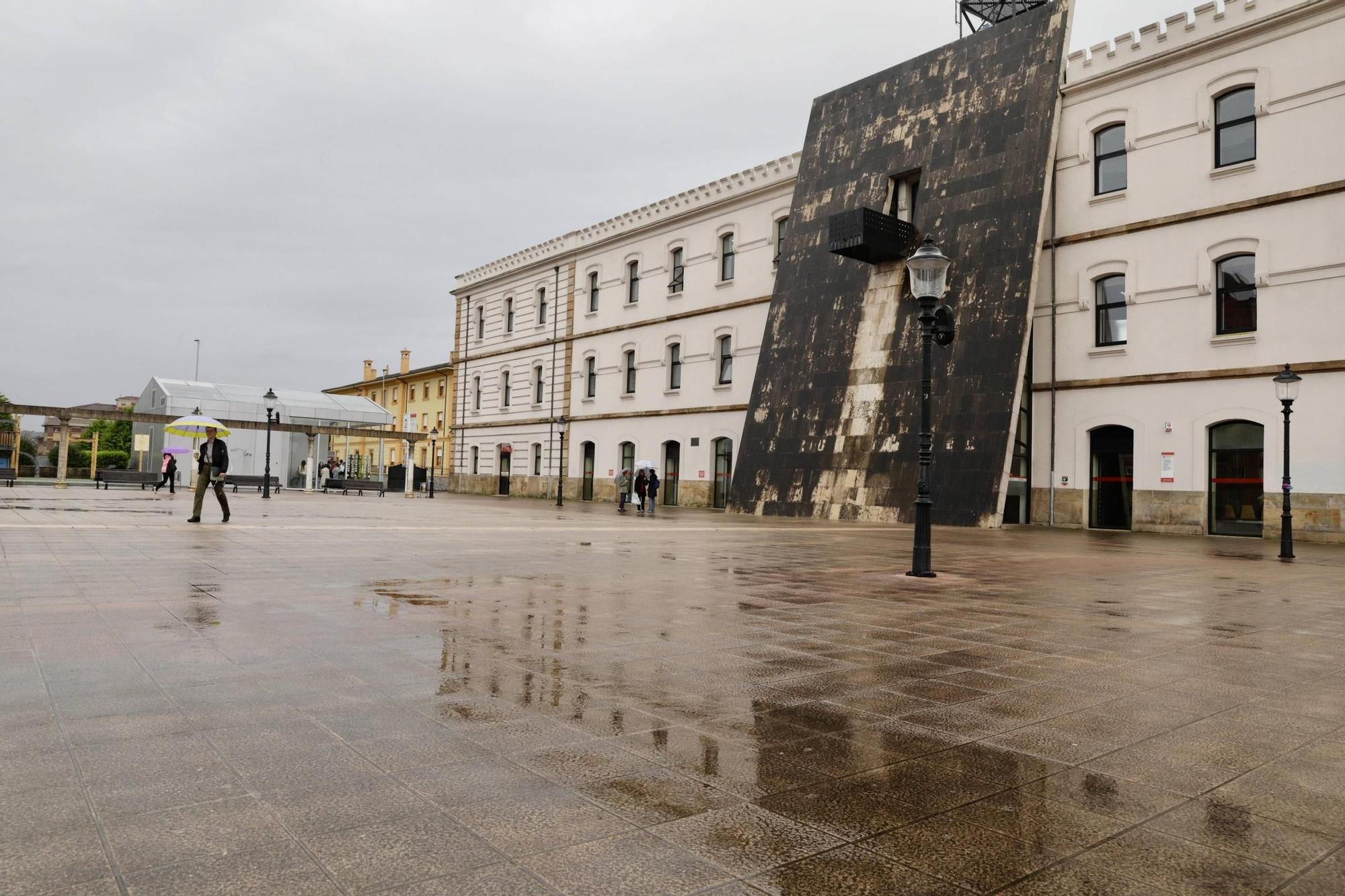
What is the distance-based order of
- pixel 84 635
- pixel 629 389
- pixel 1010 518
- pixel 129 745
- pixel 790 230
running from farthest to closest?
1. pixel 629 389
2. pixel 790 230
3. pixel 1010 518
4. pixel 84 635
5. pixel 129 745

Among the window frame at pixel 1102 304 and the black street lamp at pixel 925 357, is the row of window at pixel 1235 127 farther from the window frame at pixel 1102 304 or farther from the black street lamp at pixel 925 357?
the black street lamp at pixel 925 357

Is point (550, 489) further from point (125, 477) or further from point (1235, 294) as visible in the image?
point (1235, 294)

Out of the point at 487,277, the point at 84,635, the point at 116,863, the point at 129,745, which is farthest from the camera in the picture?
the point at 487,277

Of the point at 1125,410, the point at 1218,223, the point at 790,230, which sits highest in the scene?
the point at 790,230

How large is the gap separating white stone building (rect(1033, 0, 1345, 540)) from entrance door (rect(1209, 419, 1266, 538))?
0.04 m

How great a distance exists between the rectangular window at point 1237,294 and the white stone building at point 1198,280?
0.04m

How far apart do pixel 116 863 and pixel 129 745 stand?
1236mm

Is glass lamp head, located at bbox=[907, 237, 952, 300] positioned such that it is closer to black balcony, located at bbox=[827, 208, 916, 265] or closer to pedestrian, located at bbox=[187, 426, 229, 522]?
pedestrian, located at bbox=[187, 426, 229, 522]

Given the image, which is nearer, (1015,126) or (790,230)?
(1015,126)

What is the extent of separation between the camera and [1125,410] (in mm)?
23641

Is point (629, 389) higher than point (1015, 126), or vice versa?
point (1015, 126)

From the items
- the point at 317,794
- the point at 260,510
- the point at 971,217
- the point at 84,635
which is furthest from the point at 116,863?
the point at 971,217

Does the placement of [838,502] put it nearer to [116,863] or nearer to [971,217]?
[971,217]

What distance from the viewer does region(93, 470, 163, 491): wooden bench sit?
122 feet
